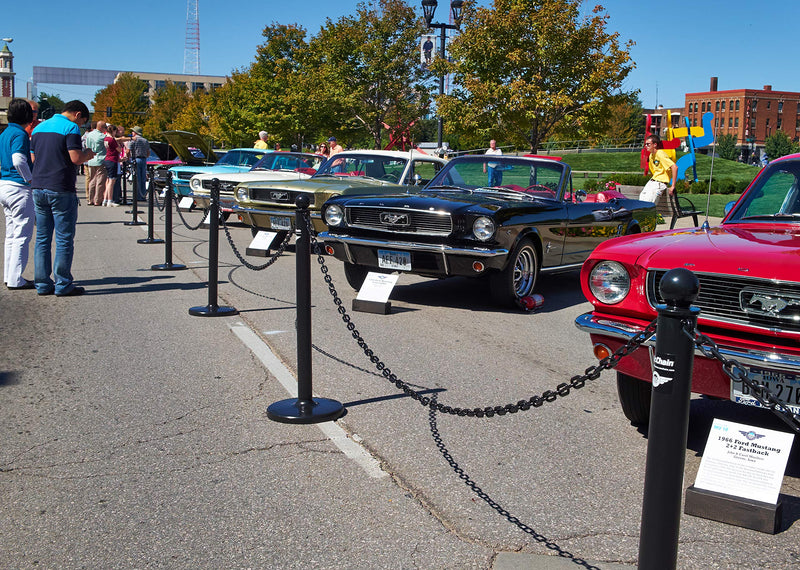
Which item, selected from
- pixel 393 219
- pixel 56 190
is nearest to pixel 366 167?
pixel 393 219

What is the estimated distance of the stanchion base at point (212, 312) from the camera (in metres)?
7.46

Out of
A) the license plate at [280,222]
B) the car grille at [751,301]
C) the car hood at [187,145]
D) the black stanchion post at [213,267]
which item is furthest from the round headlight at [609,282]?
the car hood at [187,145]

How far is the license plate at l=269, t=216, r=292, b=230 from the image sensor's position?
11.8m

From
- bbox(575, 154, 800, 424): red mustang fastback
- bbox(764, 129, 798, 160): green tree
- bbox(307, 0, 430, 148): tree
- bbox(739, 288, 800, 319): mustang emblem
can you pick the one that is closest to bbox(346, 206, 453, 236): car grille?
bbox(575, 154, 800, 424): red mustang fastback

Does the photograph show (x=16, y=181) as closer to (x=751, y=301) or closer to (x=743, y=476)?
(x=751, y=301)

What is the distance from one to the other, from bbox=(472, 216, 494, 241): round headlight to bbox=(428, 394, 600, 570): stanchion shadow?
3.30 meters

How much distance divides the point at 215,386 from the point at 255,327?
1786mm

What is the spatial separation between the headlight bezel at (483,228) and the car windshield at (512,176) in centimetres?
140

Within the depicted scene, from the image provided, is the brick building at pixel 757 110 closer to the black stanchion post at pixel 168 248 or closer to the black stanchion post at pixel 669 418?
the black stanchion post at pixel 168 248

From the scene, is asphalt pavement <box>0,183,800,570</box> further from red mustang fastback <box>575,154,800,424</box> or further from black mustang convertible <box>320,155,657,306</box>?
black mustang convertible <box>320,155,657,306</box>

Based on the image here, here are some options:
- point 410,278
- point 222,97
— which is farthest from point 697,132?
point 222,97

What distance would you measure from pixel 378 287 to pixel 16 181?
3994mm

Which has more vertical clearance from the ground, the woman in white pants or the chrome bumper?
the woman in white pants

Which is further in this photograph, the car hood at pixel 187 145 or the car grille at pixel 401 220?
the car hood at pixel 187 145
